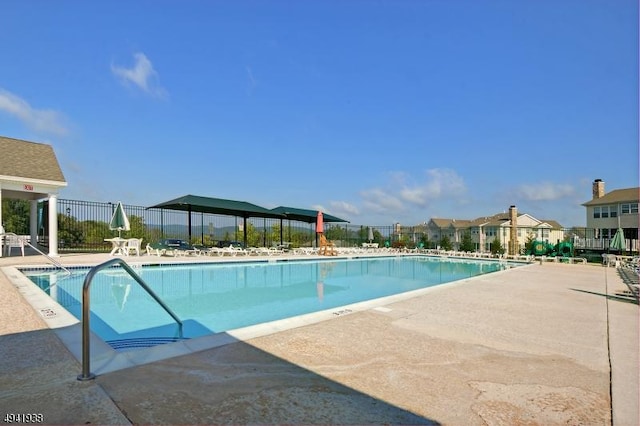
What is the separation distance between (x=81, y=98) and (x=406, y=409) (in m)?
17.4

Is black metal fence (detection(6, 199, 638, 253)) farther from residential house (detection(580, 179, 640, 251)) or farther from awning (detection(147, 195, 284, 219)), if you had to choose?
awning (detection(147, 195, 284, 219))

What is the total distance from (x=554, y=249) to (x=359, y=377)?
2214cm

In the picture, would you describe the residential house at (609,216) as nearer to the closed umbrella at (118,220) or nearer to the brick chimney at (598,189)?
the brick chimney at (598,189)

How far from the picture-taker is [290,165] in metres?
26.0

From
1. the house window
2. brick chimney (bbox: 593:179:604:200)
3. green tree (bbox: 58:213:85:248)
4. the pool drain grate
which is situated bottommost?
the pool drain grate

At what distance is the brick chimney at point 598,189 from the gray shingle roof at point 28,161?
36.8m

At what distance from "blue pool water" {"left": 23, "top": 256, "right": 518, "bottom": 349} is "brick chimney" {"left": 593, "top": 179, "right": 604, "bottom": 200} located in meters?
23.6

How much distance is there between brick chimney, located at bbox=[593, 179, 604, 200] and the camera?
96.1 ft

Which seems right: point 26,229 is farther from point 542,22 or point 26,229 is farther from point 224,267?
point 542,22

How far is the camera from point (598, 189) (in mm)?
29344

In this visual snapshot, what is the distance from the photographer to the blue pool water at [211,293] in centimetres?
589

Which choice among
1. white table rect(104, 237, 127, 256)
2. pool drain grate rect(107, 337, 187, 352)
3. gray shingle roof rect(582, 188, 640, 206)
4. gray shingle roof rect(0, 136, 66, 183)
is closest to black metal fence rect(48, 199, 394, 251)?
gray shingle roof rect(0, 136, 66, 183)

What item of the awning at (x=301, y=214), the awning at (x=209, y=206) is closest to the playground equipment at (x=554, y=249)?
the awning at (x=301, y=214)

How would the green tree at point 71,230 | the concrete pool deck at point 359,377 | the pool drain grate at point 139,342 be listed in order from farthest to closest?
the green tree at point 71,230 < the pool drain grate at point 139,342 < the concrete pool deck at point 359,377
